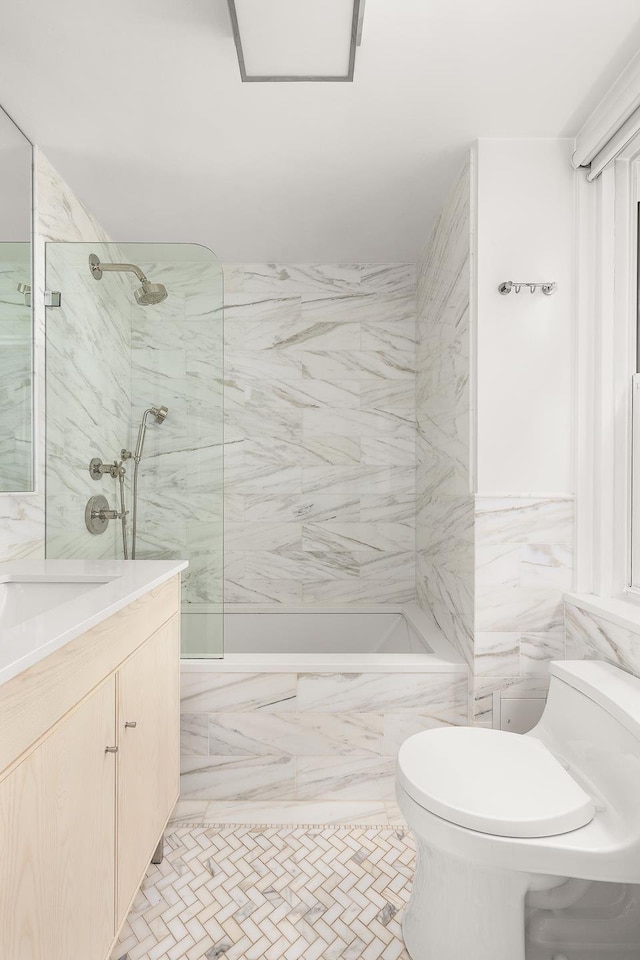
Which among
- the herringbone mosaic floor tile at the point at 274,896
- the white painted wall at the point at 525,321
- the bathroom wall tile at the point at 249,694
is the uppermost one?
the white painted wall at the point at 525,321

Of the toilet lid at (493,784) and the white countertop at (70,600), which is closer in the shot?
the white countertop at (70,600)

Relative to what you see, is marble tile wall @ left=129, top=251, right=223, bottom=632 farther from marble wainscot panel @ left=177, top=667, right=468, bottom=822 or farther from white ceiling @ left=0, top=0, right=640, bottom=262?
white ceiling @ left=0, top=0, right=640, bottom=262

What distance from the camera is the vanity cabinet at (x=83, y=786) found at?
0.81 meters


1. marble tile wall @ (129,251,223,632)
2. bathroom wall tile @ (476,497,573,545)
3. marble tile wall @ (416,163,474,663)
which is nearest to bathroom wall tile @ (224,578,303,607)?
marble tile wall @ (416,163,474,663)

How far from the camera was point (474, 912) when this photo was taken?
126 centimetres

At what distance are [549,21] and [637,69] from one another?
1.04 feet

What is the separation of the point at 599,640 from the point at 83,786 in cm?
145

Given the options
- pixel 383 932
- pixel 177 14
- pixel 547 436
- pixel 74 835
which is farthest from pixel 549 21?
pixel 383 932

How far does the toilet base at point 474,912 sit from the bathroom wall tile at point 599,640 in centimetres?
63

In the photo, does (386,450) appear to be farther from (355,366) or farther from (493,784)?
(493,784)

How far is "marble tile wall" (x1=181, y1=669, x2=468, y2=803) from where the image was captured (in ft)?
6.58

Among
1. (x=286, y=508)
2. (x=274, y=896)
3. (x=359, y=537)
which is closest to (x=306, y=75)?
(x=286, y=508)

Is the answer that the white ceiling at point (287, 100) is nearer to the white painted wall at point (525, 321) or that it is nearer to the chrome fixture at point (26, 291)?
the white painted wall at point (525, 321)

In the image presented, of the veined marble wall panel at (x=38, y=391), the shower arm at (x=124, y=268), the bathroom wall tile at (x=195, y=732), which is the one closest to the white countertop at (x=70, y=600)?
the veined marble wall panel at (x=38, y=391)
